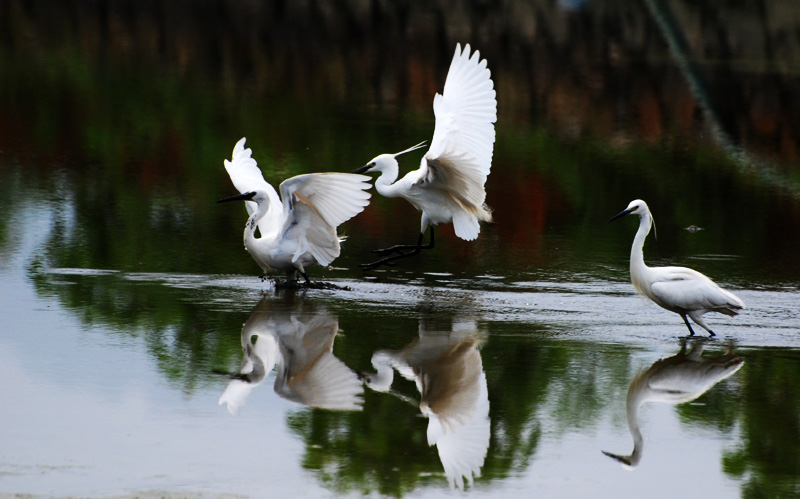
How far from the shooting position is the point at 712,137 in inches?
790

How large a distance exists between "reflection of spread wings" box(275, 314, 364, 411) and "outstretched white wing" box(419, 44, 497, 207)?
105 inches

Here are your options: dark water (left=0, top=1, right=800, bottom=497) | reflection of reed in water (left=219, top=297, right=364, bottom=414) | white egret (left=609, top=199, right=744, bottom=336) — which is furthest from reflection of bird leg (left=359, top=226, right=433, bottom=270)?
white egret (left=609, top=199, right=744, bottom=336)

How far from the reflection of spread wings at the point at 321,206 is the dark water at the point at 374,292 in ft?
1.36

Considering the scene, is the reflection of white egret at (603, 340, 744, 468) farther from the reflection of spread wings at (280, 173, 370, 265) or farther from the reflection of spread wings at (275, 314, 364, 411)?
the reflection of spread wings at (280, 173, 370, 265)

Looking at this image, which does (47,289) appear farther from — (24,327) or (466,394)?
(466,394)

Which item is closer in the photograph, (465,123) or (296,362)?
(296,362)

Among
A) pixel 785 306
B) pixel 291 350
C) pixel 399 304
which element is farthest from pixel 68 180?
pixel 785 306

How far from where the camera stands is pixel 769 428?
687cm

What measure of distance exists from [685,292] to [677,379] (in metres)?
1.10

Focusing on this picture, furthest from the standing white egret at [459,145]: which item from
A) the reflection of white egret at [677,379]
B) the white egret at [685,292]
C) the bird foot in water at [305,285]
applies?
the reflection of white egret at [677,379]

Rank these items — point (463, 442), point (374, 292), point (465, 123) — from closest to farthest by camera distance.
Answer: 1. point (463, 442)
2. point (374, 292)
3. point (465, 123)

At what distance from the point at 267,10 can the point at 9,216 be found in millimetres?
16148

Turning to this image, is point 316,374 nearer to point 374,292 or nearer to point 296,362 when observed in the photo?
point 296,362

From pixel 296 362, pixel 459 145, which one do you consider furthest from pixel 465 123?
pixel 296 362
